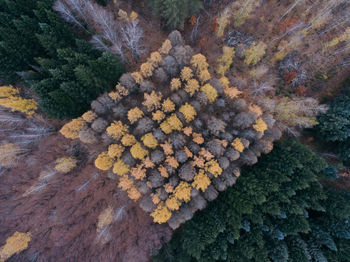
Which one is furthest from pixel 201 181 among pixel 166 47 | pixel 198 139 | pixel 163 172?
pixel 166 47

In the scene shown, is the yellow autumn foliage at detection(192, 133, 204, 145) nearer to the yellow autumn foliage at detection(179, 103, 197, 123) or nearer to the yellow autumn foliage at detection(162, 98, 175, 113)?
the yellow autumn foliage at detection(179, 103, 197, 123)

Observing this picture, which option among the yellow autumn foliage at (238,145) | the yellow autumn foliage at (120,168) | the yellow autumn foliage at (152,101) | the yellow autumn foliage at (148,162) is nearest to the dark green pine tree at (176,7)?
the yellow autumn foliage at (152,101)

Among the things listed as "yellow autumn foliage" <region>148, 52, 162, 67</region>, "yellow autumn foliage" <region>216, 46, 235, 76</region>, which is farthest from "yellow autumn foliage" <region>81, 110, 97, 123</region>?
"yellow autumn foliage" <region>216, 46, 235, 76</region>

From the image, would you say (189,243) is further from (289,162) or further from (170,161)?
(289,162)

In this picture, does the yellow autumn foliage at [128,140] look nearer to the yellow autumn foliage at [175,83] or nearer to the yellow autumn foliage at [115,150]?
the yellow autumn foliage at [115,150]

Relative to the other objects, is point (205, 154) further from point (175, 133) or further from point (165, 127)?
point (165, 127)
